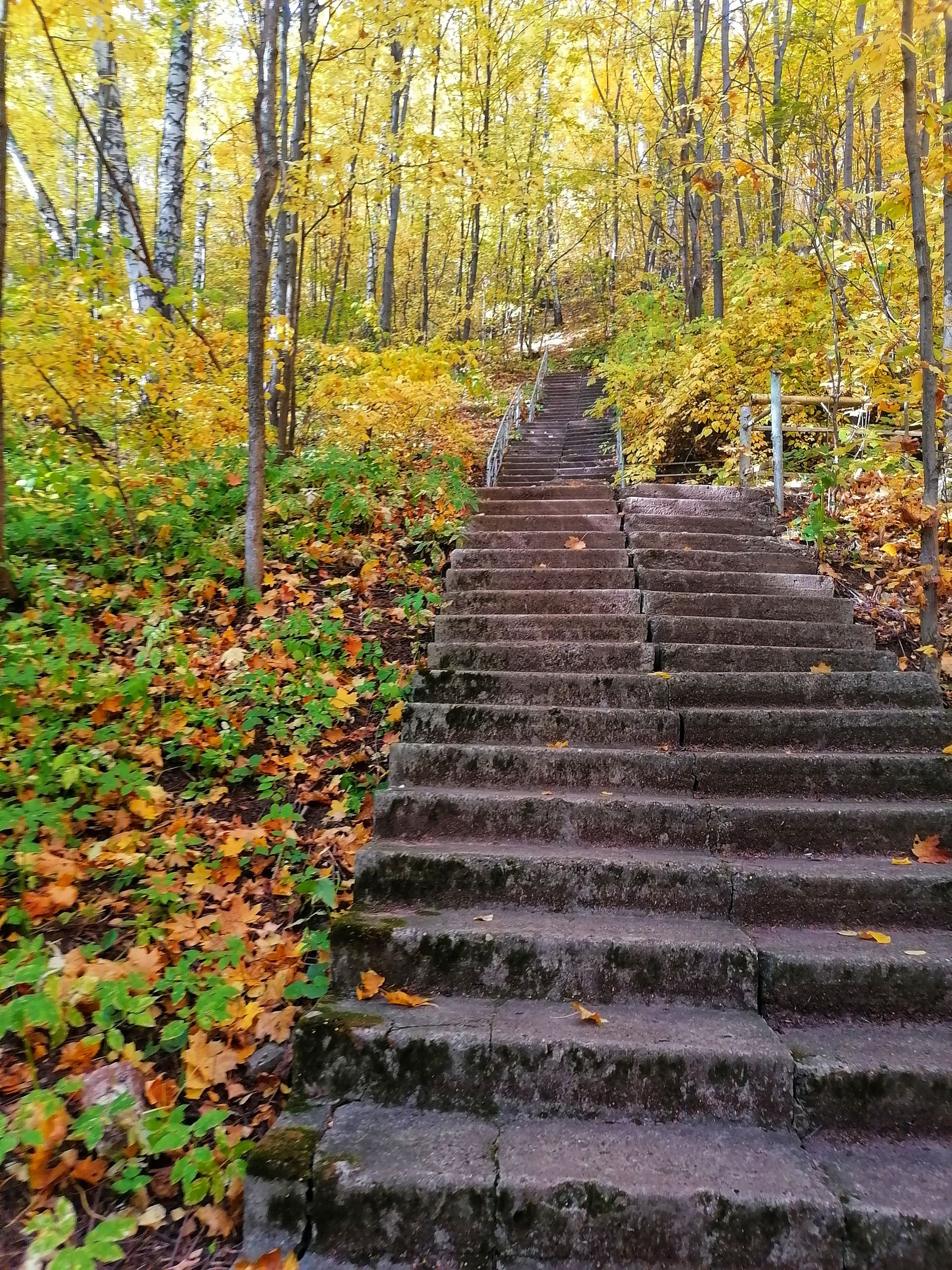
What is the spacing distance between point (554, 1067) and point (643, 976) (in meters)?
0.53

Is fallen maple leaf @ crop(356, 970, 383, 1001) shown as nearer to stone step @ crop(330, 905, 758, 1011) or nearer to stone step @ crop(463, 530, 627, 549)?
stone step @ crop(330, 905, 758, 1011)

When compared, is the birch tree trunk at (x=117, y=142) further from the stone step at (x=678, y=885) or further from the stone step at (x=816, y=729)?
the stone step at (x=816, y=729)

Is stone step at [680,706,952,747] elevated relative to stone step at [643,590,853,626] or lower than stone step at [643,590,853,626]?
lower

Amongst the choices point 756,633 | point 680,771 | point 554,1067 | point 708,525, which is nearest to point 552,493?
point 708,525

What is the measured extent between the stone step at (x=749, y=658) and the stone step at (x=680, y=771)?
32.3 inches

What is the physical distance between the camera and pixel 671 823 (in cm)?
340

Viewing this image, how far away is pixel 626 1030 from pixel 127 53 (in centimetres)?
947

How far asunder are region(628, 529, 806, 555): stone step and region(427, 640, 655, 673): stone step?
5.34 feet

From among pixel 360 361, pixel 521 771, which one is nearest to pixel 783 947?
pixel 521 771

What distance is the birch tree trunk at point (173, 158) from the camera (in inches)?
295

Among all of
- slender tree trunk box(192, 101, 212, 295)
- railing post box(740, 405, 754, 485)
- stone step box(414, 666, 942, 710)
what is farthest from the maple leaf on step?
slender tree trunk box(192, 101, 212, 295)

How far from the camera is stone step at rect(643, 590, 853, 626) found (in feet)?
16.3

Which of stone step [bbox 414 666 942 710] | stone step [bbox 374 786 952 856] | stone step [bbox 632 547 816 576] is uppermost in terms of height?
stone step [bbox 632 547 816 576]

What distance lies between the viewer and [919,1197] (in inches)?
82.7
